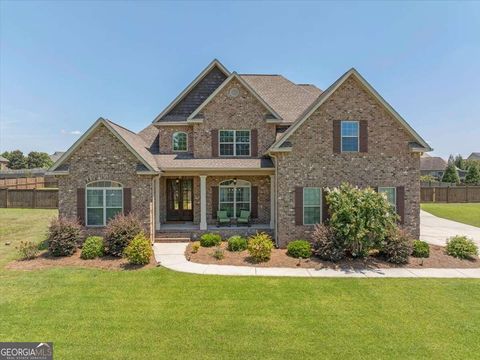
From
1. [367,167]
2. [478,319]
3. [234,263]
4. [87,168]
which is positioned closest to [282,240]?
[234,263]

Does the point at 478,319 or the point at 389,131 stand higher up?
the point at 389,131

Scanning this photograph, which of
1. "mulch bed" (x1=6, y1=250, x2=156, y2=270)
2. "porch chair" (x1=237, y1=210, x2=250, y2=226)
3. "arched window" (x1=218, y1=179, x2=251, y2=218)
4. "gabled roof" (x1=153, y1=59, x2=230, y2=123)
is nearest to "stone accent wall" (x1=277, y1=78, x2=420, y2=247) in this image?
"porch chair" (x1=237, y1=210, x2=250, y2=226)

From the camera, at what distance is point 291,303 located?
7441 mm

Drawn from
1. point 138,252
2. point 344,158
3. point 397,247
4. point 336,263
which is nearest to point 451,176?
point 344,158

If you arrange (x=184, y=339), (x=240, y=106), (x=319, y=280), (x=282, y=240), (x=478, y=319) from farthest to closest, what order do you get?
(x=240, y=106) < (x=282, y=240) < (x=319, y=280) < (x=478, y=319) < (x=184, y=339)

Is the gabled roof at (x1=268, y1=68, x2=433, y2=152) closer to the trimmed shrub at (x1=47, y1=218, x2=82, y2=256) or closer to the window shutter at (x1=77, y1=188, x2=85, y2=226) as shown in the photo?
the window shutter at (x1=77, y1=188, x2=85, y2=226)

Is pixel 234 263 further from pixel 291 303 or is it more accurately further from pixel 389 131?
pixel 389 131

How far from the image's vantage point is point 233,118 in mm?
15414

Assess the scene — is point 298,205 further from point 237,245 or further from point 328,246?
point 237,245

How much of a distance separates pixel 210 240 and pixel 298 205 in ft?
15.2

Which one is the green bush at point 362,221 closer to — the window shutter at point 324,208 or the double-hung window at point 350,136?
the window shutter at point 324,208

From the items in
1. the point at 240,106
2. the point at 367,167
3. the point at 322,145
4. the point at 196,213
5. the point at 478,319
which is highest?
the point at 240,106

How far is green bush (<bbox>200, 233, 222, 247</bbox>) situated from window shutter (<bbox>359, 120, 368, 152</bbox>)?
8.33 metres

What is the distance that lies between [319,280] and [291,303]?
212 centimetres
